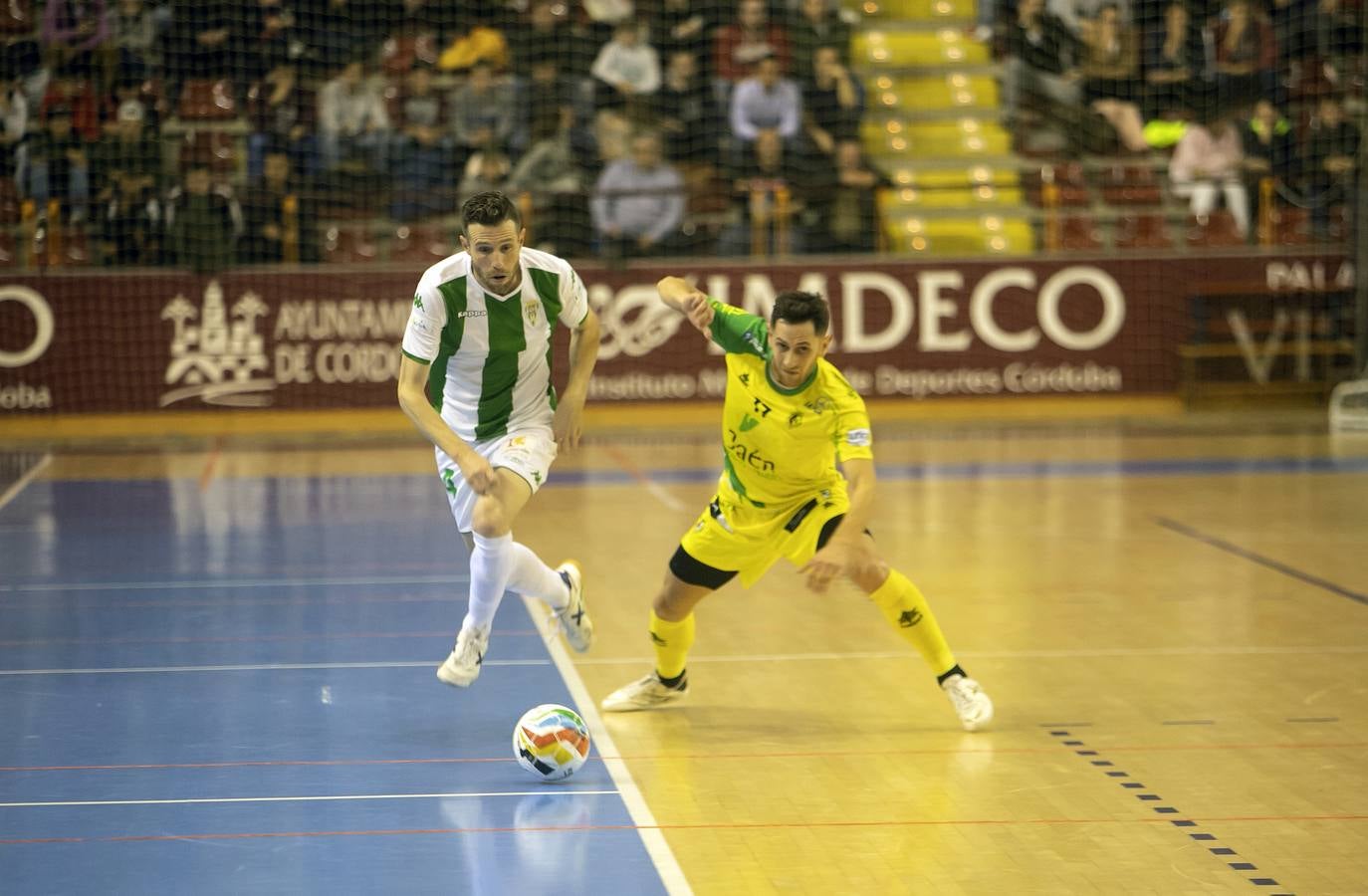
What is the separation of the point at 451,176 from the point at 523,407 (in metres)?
12.1

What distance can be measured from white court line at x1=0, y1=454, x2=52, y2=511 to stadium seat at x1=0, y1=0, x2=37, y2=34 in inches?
197

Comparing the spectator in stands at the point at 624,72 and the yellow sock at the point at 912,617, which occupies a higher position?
→ the spectator in stands at the point at 624,72

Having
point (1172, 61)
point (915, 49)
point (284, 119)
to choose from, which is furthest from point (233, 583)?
point (915, 49)

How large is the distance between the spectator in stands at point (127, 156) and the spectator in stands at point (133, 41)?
36 cm

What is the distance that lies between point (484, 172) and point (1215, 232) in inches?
303

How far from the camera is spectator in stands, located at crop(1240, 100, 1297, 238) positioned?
61.6ft

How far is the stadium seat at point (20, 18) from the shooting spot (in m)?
18.1

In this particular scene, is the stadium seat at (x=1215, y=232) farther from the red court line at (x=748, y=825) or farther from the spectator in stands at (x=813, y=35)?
the red court line at (x=748, y=825)

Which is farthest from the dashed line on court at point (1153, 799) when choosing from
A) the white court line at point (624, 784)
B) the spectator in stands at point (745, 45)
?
the spectator in stands at point (745, 45)

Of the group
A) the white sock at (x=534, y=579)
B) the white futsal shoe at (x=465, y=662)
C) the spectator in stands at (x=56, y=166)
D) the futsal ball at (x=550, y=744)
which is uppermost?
the spectator in stands at (x=56, y=166)

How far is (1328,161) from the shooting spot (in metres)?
18.5

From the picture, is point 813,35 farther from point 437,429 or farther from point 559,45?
point 437,429

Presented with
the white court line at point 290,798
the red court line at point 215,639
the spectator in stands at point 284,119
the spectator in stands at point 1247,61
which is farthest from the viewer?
the spectator in stands at point 1247,61

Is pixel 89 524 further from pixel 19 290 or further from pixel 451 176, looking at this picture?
pixel 451 176
